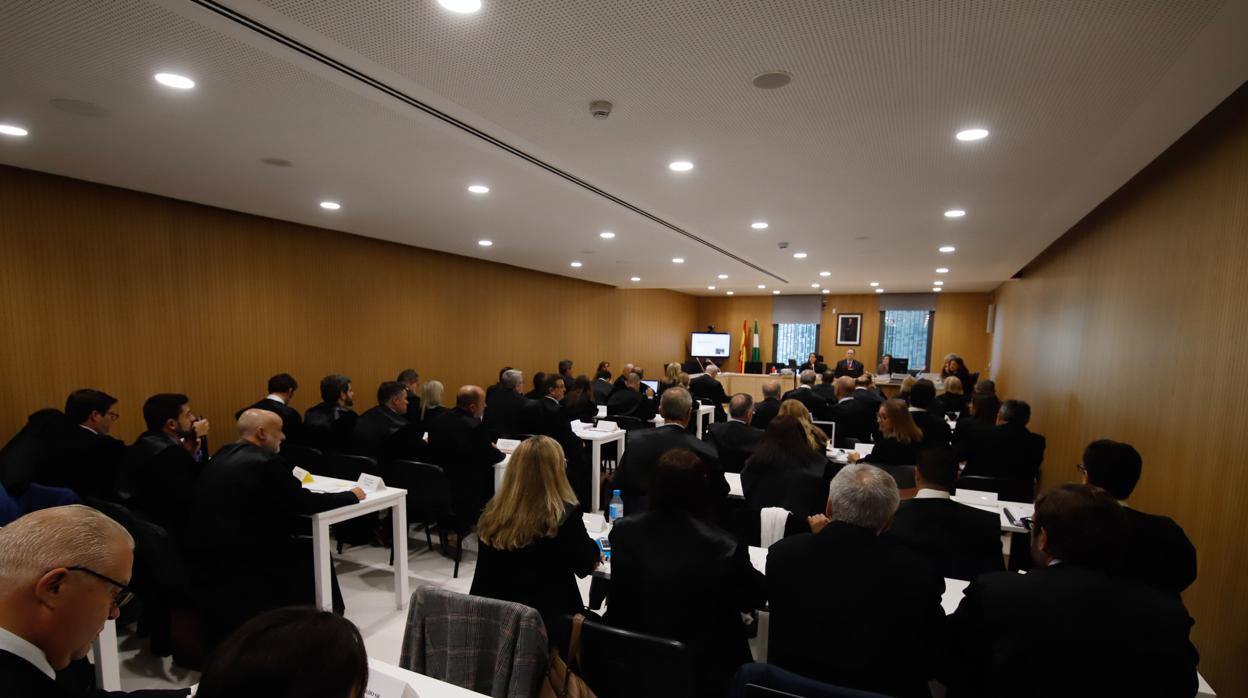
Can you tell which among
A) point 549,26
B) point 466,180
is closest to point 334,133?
point 466,180

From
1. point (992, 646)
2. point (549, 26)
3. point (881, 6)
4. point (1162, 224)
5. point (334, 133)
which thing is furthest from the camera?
point (1162, 224)

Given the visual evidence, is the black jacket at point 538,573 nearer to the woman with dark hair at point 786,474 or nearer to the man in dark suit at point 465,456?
the woman with dark hair at point 786,474

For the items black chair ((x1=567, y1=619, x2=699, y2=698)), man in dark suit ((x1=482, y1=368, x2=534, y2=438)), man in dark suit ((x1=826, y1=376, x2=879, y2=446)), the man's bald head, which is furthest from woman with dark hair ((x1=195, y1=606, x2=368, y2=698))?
man in dark suit ((x1=826, y1=376, x2=879, y2=446))

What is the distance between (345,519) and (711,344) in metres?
13.7

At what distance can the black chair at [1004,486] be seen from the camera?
372cm

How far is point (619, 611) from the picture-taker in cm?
202

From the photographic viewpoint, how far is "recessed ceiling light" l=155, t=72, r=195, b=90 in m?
2.40

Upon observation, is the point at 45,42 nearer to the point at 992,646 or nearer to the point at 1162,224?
the point at 992,646

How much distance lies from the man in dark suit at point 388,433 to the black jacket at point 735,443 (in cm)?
233

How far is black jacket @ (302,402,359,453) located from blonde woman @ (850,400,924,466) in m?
4.29

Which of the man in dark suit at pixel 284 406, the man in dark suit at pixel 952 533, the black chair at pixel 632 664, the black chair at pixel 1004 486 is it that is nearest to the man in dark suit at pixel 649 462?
the man in dark suit at pixel 952 533

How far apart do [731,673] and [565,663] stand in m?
0.69

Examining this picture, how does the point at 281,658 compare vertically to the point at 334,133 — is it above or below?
below

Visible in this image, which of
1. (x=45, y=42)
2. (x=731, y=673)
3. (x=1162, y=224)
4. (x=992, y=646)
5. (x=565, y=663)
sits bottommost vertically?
(x=731, y=673)
